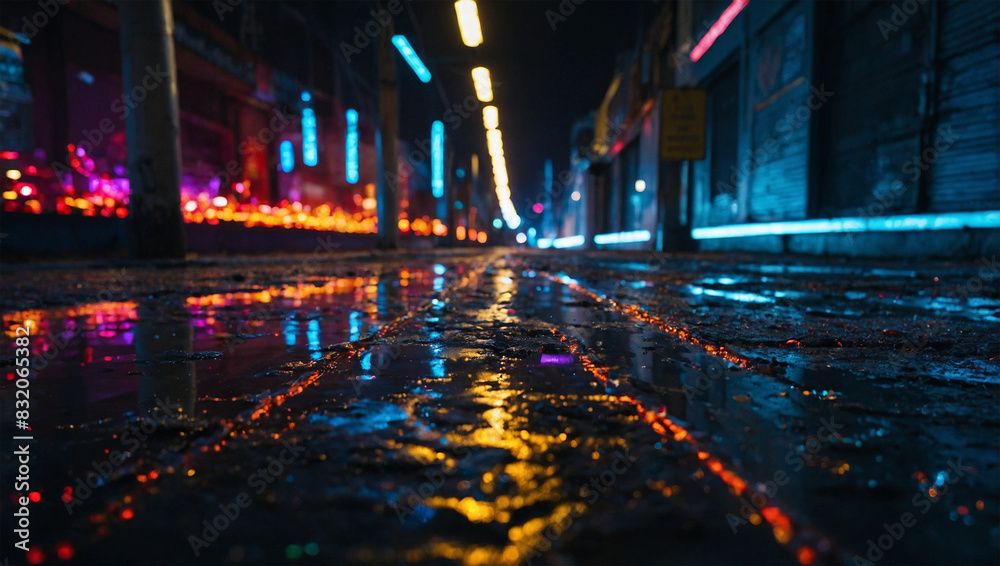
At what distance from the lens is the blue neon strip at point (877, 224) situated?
6495 mm

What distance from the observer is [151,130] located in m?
7.36

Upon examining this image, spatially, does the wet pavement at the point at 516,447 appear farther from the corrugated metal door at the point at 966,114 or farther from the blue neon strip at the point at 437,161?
the blue neon strip at the point at 437,161

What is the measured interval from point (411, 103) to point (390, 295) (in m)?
Answer: 19.0

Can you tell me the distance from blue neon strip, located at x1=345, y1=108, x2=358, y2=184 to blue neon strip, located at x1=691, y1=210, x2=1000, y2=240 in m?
16.0

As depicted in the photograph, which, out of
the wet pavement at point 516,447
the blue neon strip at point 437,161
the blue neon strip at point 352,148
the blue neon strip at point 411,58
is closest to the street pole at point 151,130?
the wet pavement at point 516,447

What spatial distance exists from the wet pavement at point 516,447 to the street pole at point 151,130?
248 inches

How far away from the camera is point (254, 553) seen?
617 mm

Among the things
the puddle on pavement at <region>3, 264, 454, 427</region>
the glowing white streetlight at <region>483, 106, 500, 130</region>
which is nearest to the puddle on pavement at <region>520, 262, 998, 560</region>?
the puddle on pavement at <region>3, 264, 454, 427</region>

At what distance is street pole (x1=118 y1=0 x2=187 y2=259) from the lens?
23.7ft

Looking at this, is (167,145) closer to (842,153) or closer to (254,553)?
(254,553)

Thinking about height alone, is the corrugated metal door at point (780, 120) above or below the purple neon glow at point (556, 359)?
above

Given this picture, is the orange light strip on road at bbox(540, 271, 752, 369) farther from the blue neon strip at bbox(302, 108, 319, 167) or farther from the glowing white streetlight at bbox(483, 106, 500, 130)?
the blue neon strip at bbox(302, 108, 319, 167)

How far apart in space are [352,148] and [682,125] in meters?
14.9

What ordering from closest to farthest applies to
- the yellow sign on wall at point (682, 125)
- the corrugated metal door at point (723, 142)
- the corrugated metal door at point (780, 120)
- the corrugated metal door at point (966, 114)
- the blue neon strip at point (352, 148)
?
1. the corrugated metal door at point (966, 114)
2. the corrugated metal door at point (780, 120)
3. the yellow sign on wall at point (682, 125)
4. the corrugated metal door at point (723, 142)
5. the blue neon strip at point (352, 148)
